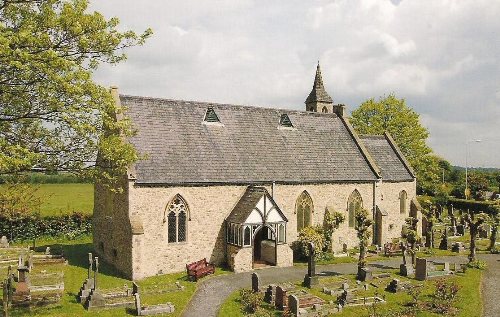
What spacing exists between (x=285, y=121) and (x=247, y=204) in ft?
35.9

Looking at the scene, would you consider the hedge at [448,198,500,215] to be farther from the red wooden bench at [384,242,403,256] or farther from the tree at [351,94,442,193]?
the red wooden bench at [384,242,403,256]

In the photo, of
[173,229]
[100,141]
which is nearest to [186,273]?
[173,229]

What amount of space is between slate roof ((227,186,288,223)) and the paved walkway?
3937 millimetres

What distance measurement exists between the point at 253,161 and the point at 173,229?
8.74m

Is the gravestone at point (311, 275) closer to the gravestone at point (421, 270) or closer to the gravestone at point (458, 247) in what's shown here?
the gravestone at point (421, 270)

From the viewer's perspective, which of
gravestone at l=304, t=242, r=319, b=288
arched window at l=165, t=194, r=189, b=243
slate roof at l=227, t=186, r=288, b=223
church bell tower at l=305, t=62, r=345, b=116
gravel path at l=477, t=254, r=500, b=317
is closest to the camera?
gravel path at l=477, t=254, r=500, b=317

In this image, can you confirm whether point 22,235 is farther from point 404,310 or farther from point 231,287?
point 404,310

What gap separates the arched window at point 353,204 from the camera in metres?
37.2

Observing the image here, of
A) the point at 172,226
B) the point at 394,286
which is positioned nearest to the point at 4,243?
the point at 172,226

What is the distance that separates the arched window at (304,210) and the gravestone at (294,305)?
1339cm

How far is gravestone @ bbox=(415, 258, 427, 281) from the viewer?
28.0m

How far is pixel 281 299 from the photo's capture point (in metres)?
22.0

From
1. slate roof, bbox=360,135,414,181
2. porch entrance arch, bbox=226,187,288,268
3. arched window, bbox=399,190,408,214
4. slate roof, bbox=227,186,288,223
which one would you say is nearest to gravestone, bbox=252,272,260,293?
porch entrance arch, bbox=226,187,288,268

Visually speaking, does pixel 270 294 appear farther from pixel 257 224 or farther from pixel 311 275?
pixel 257 224
